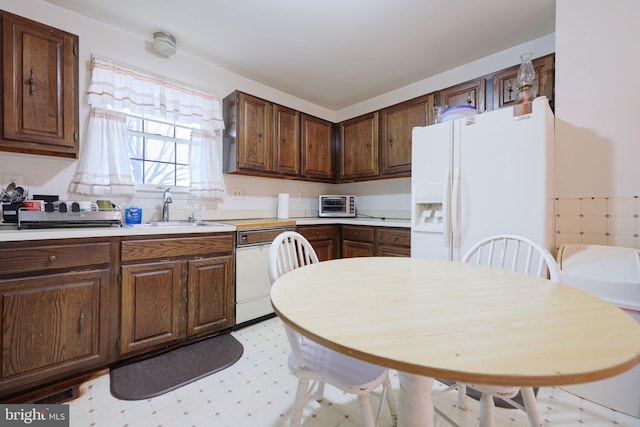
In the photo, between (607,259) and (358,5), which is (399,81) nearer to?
(358,5)

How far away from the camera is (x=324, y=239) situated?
118 inches

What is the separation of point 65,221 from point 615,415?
3212 mm

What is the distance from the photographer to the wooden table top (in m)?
0.47

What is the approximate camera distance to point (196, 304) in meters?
2.00

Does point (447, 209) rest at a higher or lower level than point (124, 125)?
lower

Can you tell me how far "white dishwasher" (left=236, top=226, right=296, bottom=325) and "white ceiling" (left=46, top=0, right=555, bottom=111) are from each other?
163 centimetres

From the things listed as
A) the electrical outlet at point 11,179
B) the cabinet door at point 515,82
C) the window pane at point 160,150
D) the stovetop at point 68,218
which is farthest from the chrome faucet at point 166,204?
the cabinet door at point 515,82

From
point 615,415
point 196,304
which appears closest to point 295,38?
point 196,304

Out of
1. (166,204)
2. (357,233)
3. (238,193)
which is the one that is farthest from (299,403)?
(238,193)

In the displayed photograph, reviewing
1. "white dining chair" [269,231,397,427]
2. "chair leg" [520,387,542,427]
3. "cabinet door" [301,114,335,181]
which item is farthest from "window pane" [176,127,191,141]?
"chair leg" [520,387,542,427]

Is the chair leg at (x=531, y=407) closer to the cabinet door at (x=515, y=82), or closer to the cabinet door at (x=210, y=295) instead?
the cabinet door at (x=210, y=295)

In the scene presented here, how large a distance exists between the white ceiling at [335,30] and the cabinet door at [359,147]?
1.82ft

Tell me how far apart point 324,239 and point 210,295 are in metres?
1.34

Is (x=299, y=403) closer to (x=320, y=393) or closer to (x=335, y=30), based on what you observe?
(x=320, y=393)
